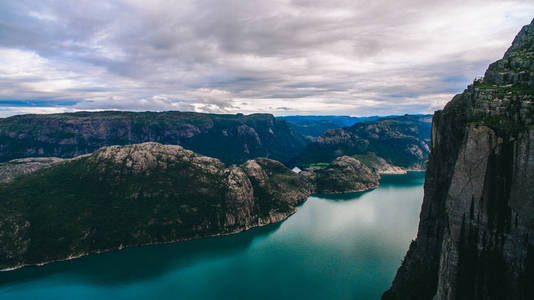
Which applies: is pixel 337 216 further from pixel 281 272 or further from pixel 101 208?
pixel 101 208

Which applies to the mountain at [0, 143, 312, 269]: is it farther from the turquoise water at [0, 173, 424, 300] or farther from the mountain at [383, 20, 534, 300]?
the mountain at [383, 20, 534, 300]

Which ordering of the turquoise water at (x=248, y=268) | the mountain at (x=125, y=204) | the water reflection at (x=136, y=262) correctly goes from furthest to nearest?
the mountain at (x=125, y=204) < the water reflection at (x=136, y=262) < the turquoise water at (x=248, y=268)

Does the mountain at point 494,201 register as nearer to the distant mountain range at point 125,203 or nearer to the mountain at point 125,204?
the distant mountain range at point 125,203

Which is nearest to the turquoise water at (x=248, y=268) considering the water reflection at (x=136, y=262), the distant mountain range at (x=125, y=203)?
the water reflection at (x=136, y=262)

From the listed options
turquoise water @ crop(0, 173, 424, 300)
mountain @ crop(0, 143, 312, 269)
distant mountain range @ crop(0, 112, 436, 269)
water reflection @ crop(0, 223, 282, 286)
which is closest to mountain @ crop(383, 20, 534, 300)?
turquoise water @ crop(0, 173, 424, 300)

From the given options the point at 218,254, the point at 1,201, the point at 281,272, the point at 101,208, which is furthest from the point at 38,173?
the point at 281,272

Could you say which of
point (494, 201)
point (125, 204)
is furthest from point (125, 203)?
point (494, 201)
